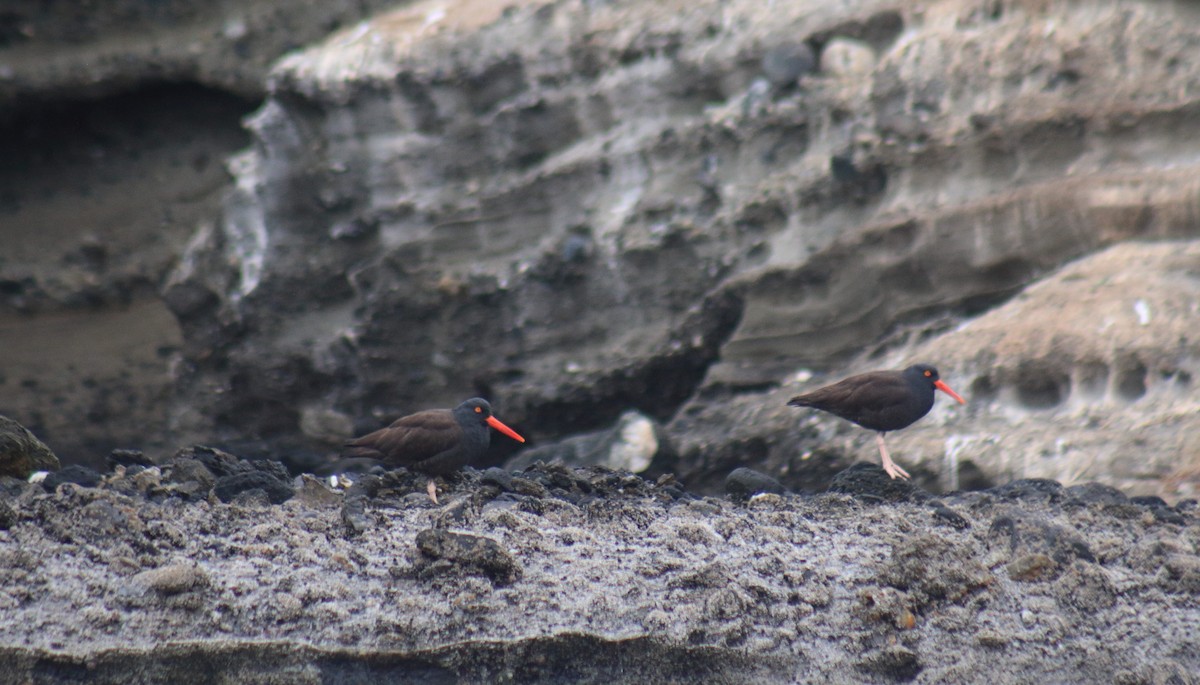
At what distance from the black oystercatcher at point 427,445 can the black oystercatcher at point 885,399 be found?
2.38 metres

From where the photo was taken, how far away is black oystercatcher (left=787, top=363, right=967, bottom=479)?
7.74 m

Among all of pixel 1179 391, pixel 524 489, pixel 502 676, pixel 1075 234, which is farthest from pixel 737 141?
pixel 502 676

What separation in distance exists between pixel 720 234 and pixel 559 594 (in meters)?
6.01

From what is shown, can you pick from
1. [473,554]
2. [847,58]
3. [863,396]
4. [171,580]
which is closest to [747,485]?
[863,396]

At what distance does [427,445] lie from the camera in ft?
22.0

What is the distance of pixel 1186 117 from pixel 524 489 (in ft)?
18.1

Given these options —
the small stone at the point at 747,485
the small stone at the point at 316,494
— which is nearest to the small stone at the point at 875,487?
the small stone at the point at 747,485

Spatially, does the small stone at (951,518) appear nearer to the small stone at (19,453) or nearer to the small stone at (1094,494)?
the small stone at (1094,494)

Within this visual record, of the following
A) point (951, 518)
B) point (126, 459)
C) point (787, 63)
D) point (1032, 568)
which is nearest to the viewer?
point (1032, 568)

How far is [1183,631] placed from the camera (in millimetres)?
4688

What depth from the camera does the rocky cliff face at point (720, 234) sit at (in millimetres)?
8320

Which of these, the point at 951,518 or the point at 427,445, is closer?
the point at 951,518

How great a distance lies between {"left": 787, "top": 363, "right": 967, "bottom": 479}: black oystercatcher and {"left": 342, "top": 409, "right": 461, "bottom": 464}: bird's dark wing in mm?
2474

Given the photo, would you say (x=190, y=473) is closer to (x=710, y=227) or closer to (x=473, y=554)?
(x=473, y=554)
